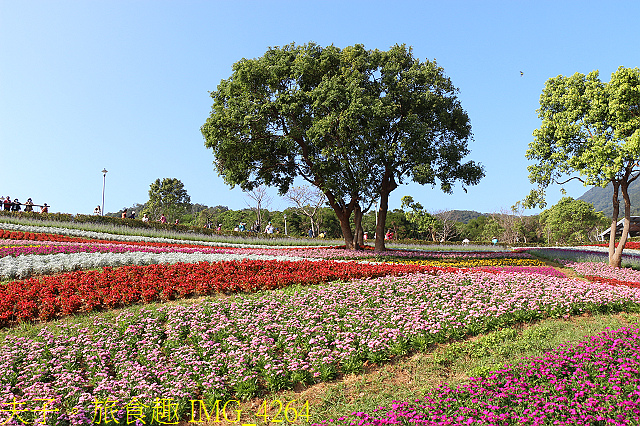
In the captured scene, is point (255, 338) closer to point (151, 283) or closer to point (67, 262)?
point (151, 283)

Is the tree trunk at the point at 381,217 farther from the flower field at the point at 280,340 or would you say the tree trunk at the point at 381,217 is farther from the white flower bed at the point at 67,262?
the flower field at the point at 280,340

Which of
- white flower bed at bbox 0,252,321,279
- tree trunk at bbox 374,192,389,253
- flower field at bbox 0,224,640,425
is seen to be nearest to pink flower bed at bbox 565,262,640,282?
flower field at bbox 0,224,640,425

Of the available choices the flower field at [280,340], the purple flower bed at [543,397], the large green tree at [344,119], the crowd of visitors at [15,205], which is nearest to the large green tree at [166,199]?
the crowd of visitors at [15,205]

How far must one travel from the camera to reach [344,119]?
17547mm

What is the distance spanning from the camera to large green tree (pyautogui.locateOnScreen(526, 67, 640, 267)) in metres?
13.9

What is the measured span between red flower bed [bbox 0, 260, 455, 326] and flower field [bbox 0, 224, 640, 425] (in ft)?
0.12

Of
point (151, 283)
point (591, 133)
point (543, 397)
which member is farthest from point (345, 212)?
point (543, 397)

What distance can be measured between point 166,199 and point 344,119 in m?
58.8

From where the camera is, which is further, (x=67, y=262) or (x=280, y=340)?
(x=67, y=262)

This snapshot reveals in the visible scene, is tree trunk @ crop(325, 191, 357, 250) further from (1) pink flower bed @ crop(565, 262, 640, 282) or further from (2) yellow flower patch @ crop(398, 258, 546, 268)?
(1) pink flower bed @ crop(565, 262, 640, 282)

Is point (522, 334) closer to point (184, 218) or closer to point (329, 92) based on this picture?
point (329, 92)

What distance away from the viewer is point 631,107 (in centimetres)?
1453

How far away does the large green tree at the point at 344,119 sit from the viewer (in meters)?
18.5

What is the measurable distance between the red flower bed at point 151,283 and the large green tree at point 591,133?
Result: 7.27 metres
